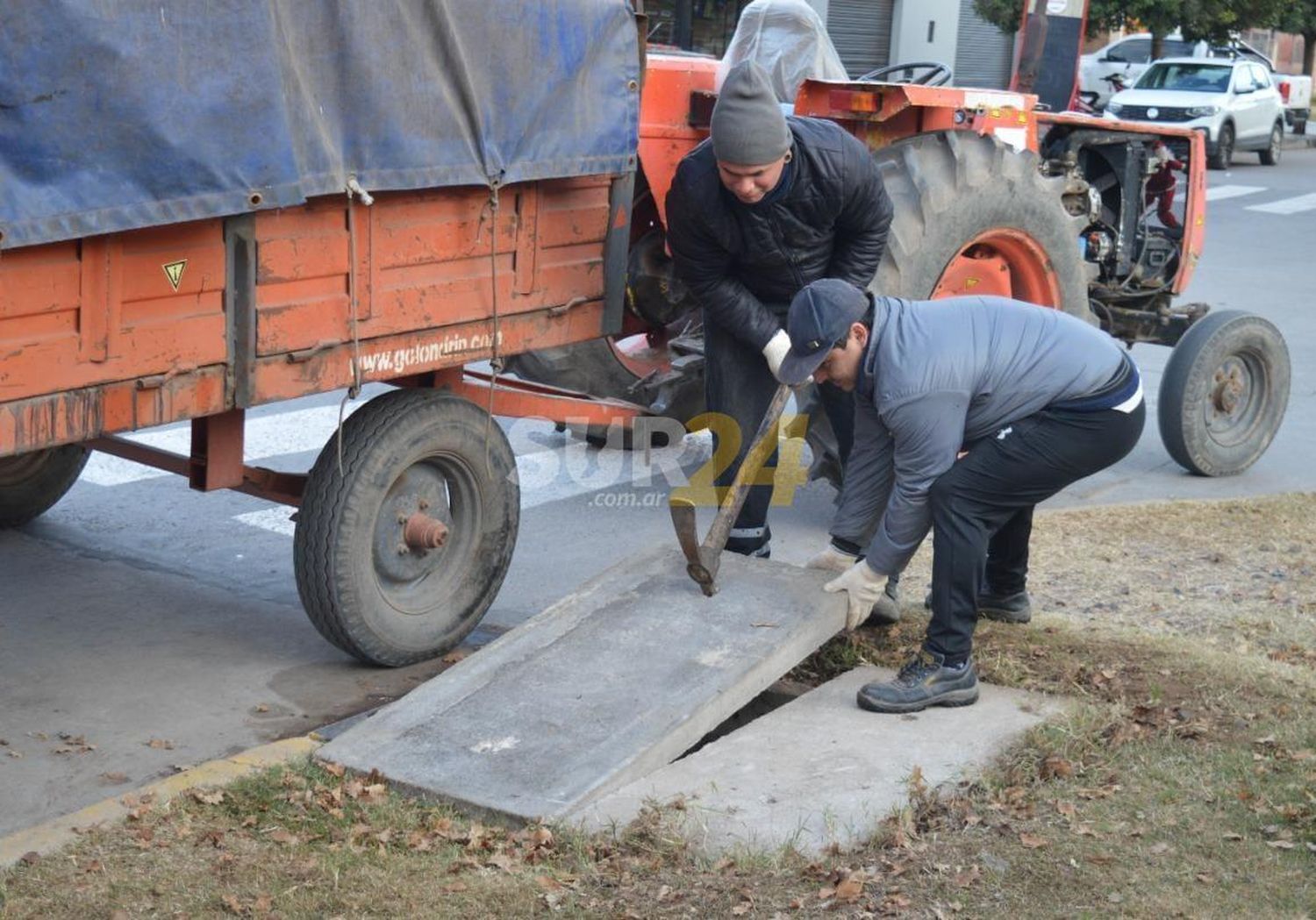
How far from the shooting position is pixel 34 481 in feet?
22.8

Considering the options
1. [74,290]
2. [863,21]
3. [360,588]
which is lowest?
[360,588]

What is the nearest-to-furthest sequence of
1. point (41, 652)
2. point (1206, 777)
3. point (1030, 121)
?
point (1206, 777) → point (41, 652) → point (1030, 121)

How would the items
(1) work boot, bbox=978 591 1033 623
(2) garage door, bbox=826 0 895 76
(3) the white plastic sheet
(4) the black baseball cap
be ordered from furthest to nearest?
1. (2) garage door, bbox=826 0 895 76
2. (3) the white plastic sheet
3. (1) work boot, bbox=978 591 1033 623
4. (4) the black baseball cap

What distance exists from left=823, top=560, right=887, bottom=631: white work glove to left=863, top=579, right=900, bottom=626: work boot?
0.39 metres

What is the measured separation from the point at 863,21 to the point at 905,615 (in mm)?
24428

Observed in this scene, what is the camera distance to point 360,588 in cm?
542

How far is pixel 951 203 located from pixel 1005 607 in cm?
199

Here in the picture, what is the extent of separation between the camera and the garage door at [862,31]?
2830 centimetres

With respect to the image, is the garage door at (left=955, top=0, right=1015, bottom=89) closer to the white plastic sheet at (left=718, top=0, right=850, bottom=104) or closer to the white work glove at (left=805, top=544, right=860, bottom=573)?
the white plastic sheet at (left=718, top=0, right=850, bottom=104)

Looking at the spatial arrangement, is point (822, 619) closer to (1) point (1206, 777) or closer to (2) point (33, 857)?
(1) point (1206, 777)

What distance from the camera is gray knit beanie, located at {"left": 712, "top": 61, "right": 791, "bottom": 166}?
534 cm

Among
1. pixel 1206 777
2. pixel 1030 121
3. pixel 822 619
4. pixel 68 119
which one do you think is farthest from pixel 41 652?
→ pixel 1030 121

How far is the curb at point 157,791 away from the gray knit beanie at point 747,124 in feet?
7.47

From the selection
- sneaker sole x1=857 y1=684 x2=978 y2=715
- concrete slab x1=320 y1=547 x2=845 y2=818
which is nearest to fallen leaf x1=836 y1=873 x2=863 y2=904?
concrete slab x1=320 y1=547 x2=845 y2=818
